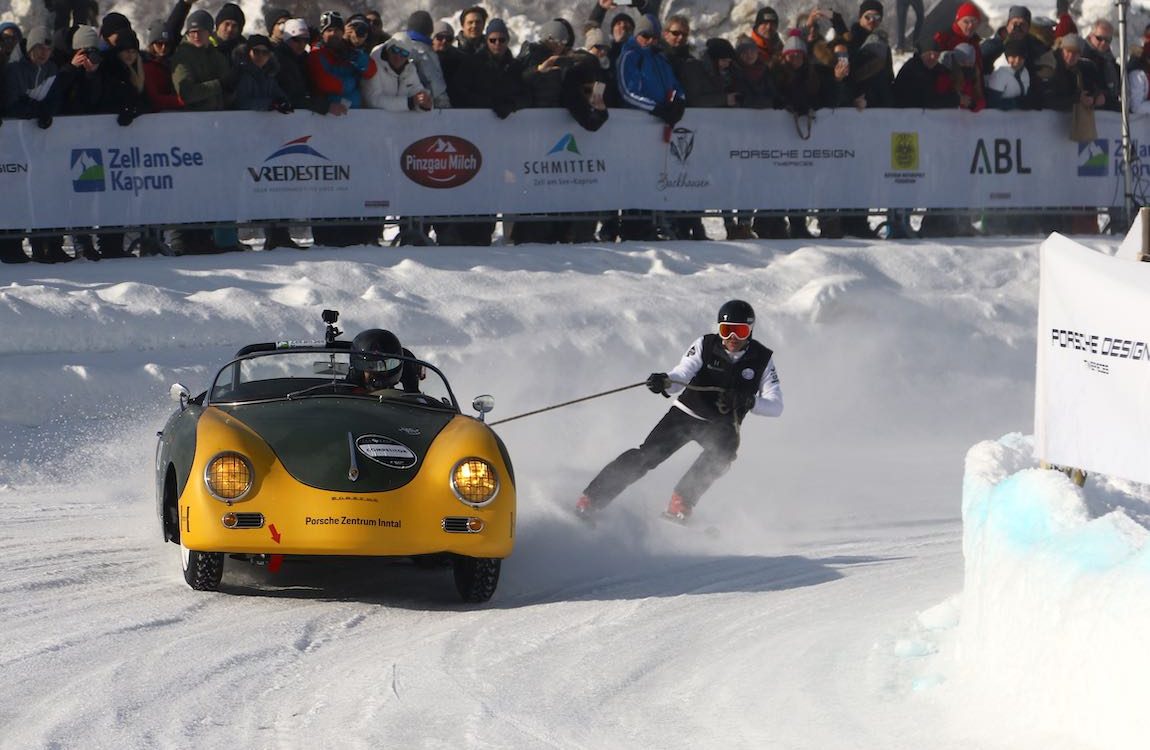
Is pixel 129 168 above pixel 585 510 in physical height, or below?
above

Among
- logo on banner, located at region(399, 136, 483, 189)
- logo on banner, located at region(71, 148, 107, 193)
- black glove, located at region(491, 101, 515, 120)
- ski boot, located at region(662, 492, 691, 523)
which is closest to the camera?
ski boot, located at region(662, 492, 691, 523)

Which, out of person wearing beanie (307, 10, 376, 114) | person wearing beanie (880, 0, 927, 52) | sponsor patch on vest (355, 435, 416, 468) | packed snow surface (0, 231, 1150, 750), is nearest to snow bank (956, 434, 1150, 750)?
packed snow surface (0, 231, 1150, 750)

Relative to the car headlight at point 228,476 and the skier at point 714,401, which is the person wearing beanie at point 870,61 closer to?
the skier at point 714,401

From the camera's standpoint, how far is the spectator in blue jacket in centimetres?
1764

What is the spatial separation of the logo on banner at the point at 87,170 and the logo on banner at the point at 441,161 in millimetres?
2801

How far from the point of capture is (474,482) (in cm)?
863

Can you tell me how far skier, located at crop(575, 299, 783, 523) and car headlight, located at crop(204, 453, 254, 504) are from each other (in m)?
3.76

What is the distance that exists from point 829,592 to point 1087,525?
10.6 feet

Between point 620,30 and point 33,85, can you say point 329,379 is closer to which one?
point 33,85

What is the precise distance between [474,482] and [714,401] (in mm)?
3599

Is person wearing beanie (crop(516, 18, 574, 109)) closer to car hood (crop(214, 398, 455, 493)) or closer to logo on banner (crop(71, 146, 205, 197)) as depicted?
logo on banner (crop(71, 146, 205, 197))

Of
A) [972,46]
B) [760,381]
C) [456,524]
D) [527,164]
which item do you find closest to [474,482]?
[456,524]

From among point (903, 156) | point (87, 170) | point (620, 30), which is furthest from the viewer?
point (903, 156)

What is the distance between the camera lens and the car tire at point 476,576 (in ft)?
28.9
